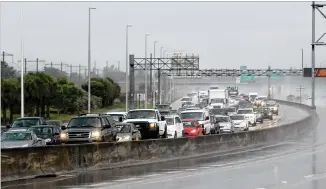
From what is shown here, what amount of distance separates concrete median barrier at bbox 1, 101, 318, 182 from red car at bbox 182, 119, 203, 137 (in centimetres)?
526

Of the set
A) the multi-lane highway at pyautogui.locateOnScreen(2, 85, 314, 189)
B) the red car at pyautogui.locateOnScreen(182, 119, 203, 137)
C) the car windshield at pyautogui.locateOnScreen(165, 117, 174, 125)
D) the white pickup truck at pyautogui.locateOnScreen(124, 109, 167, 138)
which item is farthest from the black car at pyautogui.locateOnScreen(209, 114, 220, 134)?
the multi-lane highway at pyautogui.locateOnScreen(2, 85, 314, 189)

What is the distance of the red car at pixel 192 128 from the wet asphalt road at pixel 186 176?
15.6 meters

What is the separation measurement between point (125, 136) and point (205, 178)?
1250cm

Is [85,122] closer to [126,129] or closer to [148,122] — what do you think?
[126,129]

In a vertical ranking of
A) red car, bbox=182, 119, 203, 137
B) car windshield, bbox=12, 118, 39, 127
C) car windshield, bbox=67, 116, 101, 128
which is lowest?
red car, bbox=182, 119, 203, 137

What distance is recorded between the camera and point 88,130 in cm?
3038

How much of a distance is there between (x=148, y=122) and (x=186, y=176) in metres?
→ 15.6

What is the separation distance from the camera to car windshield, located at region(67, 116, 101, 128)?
30.8m

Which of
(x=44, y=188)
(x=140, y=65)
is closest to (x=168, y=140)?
(x=44, y=188)

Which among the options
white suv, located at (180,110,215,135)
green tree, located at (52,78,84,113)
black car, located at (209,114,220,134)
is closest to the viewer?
white suv, located at (180,110,215,135)

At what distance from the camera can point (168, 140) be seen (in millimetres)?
30375

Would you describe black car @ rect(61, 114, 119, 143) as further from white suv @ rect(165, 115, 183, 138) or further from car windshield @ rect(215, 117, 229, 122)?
car windshield @ rect(215, 117, 229, 122)

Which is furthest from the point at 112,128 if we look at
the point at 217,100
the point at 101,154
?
the point at 217,100

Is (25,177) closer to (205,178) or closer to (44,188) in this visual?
(44,188)
